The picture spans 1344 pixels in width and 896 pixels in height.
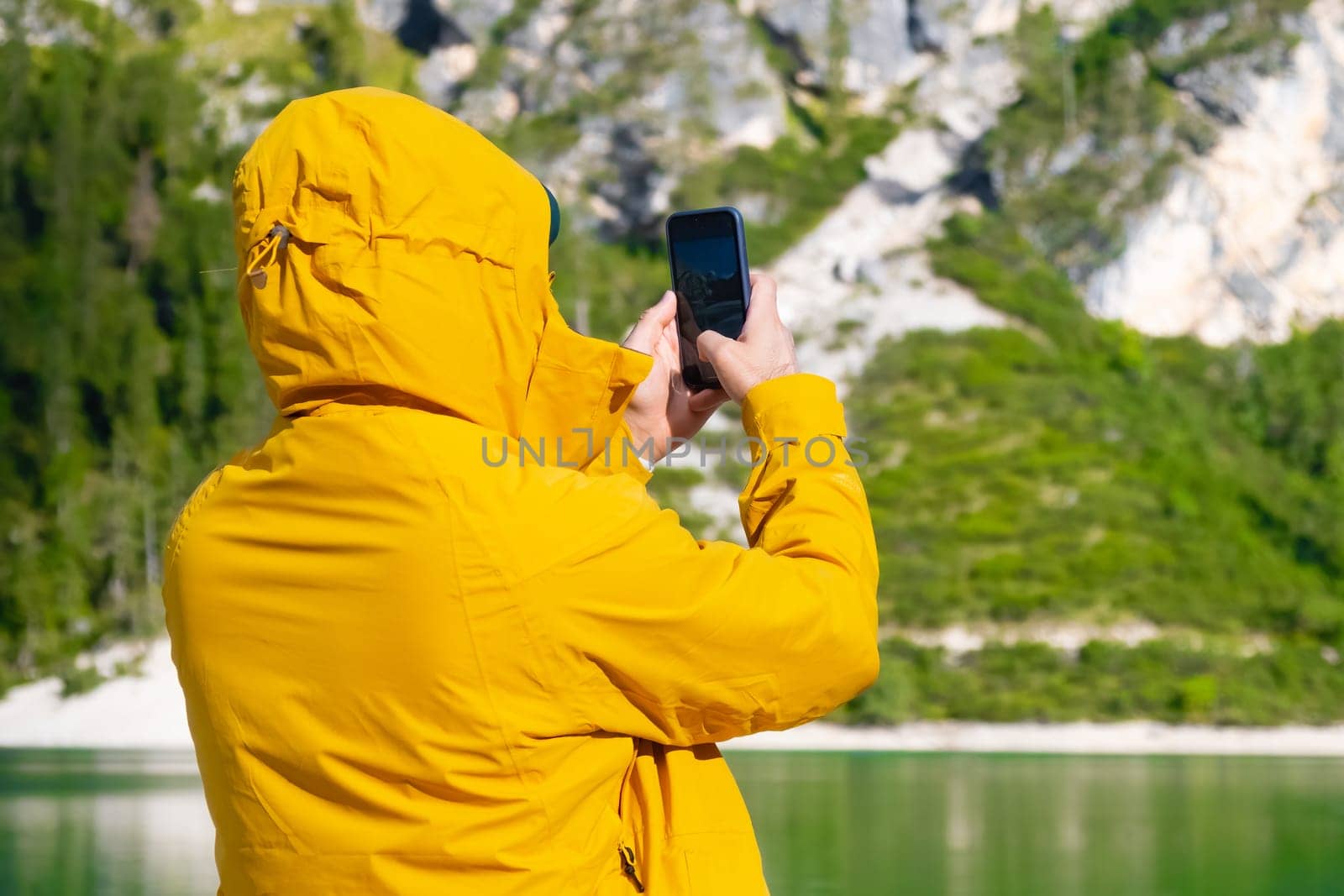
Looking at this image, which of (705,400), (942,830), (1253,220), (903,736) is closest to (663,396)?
(705,400)

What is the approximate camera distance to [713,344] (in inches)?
39.5

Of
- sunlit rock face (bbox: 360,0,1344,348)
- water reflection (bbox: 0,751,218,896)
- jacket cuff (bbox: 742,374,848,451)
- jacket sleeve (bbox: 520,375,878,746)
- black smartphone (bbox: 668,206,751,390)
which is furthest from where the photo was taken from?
sunlit rock face (bbox: 360,0,1344,348)

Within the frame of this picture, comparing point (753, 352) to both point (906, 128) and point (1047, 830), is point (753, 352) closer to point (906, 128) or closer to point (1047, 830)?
point (1047, 830)

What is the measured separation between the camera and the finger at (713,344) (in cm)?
100

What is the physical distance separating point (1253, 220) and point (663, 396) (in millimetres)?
31271

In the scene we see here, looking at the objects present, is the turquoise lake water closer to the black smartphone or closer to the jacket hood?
the black smartphone

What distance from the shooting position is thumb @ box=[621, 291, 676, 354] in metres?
1.08

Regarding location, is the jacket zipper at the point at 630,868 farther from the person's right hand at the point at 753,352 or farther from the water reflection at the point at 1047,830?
the water reflection at the point at 1047,830

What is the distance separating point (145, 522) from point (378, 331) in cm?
2510

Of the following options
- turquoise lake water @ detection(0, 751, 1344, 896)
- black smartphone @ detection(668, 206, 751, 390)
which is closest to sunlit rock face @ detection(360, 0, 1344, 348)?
turquoise lake water @ detection(0, 751, 1344, 896)

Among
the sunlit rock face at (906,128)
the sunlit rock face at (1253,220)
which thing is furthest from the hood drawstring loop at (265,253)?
the sunlit rock face at (1253,220)

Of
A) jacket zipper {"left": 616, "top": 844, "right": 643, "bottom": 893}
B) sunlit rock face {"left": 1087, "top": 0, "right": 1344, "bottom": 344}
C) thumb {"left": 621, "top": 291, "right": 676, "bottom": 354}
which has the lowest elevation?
jacket zipper {"left": 616, "top": 844, "right": 643, "bottom": 893}

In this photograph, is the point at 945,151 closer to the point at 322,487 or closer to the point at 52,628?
the point at 52,628

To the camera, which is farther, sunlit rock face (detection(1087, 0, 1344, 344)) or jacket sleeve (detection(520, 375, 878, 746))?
sunlit rock face (detection(1087, 0, 1344, 344))
